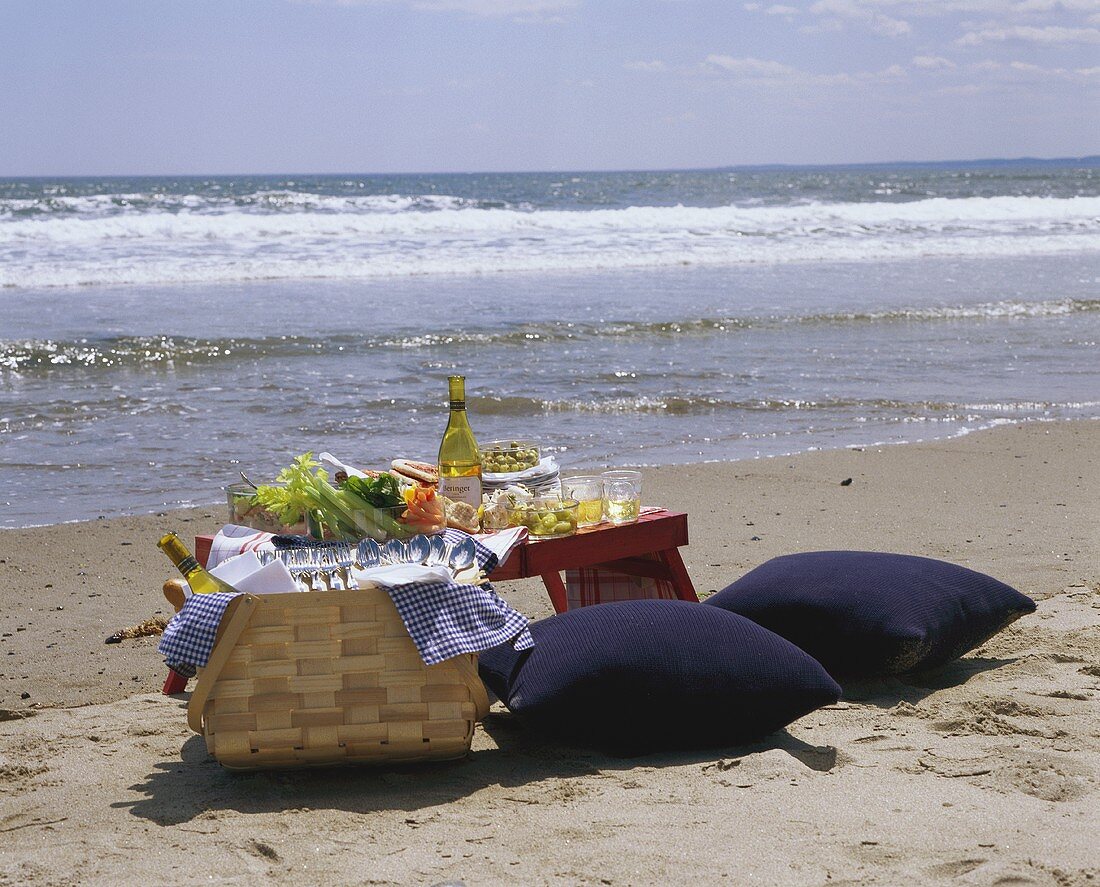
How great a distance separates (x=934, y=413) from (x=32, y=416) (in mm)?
7022

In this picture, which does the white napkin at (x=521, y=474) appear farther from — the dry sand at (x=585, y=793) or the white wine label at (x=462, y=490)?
the dry sand at (x=585, y=793)

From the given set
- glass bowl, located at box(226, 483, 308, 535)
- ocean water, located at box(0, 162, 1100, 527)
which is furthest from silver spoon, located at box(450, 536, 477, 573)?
ocean water, located at box(0, 162, 1100, 527)

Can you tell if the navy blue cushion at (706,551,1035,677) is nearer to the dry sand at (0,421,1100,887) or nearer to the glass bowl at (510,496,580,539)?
the dry sand at (0,421,1100,887)

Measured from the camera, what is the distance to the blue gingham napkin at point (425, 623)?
3467mm

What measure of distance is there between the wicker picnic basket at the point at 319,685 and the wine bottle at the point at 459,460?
80 centimetres

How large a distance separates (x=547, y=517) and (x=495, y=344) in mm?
9638

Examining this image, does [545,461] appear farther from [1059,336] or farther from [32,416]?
[1059,336]

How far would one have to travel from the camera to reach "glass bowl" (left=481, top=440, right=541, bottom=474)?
462cm

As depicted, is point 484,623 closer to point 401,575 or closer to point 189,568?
point 401,575

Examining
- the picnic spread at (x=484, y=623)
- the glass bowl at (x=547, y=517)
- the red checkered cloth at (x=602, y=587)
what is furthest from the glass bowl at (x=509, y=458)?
the red checkered cloth at (x=602, y=587)

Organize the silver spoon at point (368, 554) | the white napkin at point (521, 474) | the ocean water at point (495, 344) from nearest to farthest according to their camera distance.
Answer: the silver spoon at point (368, 554)
the white napkin at point (521, 474)
the ocean water at point (495, 344)

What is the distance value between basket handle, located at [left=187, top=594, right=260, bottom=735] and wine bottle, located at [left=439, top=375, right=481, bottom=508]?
962 mm

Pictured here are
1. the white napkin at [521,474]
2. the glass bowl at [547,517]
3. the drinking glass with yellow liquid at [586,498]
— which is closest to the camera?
the glass bowl at [547,517]

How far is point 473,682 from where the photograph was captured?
3.61m
